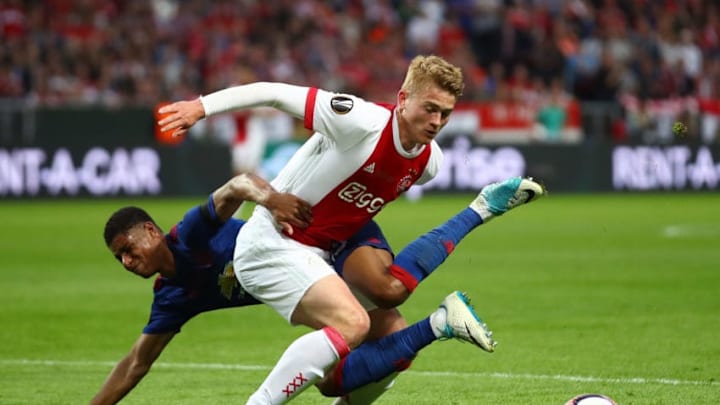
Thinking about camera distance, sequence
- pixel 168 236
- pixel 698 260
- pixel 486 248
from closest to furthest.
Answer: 1. pixel 168 236
2. pixel 698 260
3. pixel 486 248

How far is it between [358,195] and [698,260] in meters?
9.09

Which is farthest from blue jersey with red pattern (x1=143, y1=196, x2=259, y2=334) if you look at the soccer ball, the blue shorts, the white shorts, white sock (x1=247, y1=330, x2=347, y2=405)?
the soccer ball

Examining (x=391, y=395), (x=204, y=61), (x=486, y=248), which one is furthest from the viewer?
(x=204, y=61)

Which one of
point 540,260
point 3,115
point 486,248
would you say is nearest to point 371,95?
point 3,115

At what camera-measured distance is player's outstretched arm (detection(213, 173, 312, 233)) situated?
19.9 feet

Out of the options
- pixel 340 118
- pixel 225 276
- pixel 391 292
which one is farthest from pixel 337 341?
pixel 225 276

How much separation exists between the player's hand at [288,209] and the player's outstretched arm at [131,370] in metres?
1.29

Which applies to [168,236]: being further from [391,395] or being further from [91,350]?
[91,350]

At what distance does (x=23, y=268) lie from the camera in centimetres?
1454

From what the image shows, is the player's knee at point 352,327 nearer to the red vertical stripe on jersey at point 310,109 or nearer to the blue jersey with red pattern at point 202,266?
the blue jersey with red pattern at point 202,266

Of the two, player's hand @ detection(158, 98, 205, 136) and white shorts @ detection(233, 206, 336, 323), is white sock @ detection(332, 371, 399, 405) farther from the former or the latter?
player's hand @ detection(158, 98, 205, 136)

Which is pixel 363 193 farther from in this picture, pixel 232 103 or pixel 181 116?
pixel 181 116

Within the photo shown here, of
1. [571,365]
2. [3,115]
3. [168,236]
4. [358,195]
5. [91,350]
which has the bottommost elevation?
[3,115]

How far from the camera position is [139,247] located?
6449 millimetres
